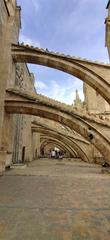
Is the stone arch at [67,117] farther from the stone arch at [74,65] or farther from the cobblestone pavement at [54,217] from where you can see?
the cobblestone pavement at [54,217]

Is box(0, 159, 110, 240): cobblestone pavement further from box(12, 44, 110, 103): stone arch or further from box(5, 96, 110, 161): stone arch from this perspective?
box(12, 44, 110, 103): stone arch

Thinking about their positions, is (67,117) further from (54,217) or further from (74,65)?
(54,217)

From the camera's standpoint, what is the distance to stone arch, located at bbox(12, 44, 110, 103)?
9344 mm

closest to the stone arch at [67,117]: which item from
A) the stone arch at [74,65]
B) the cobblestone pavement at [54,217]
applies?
the stone arch at [74,65]

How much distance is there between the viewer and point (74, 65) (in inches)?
370

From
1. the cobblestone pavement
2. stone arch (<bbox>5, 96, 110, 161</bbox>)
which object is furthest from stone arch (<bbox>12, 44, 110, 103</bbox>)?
the cobblestone pavement

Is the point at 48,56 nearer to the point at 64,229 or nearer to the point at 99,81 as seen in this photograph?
the point at 99,81

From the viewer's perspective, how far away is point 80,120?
27.1 ft

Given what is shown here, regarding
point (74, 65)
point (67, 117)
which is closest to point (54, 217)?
point (67, 117)

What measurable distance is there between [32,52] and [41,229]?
9.14 m

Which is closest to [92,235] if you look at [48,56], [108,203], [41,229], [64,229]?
[64,229]

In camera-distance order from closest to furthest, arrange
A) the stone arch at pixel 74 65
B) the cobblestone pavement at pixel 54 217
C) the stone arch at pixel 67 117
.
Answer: the cobblestone pavement at pixel 54 217, the stone arch at pixel 67 117, the stone arch at pixel 74 65

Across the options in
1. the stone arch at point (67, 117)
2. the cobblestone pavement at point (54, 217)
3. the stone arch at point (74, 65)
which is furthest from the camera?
the stone arch at point (74, 65)

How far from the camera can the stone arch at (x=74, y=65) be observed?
9344mm
